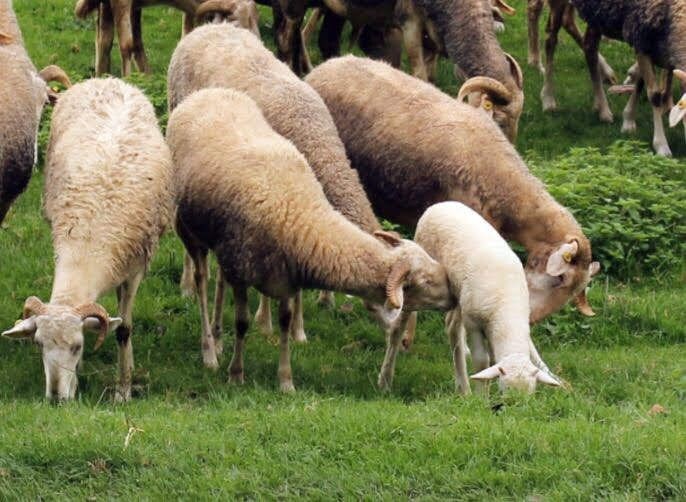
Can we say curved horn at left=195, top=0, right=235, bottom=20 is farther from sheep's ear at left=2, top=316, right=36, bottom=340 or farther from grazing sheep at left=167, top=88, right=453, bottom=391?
sheep's ear at left=2, top=316, right=36, bottom=340

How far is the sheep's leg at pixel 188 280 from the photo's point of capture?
11633 mm

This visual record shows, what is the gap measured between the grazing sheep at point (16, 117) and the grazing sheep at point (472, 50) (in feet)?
11.2

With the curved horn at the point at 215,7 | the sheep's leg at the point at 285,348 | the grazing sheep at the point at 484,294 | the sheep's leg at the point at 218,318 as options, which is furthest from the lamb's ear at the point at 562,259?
the curved horn at the point at 215,7

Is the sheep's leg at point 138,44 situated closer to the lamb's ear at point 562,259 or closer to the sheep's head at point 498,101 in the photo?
the sheep's head at point 498,101

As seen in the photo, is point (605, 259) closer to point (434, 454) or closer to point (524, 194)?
point (524, 194)

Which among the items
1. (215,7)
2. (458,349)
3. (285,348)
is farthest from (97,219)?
(215,7)

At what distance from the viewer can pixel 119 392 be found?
9578mm

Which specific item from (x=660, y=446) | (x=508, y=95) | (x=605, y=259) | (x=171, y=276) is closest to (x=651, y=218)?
(x=605, y=259)

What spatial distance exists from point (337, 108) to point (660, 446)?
463 cm

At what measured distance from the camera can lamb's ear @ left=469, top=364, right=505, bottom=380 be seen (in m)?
8.63

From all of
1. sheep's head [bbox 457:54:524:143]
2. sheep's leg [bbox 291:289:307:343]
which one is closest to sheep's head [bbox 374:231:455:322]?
sheep's leg [bbox 291:289:307:343]

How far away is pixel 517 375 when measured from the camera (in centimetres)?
875

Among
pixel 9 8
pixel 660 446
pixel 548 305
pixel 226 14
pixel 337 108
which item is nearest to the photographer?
pixel 660 446

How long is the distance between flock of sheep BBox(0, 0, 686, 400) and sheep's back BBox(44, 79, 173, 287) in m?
0.01
